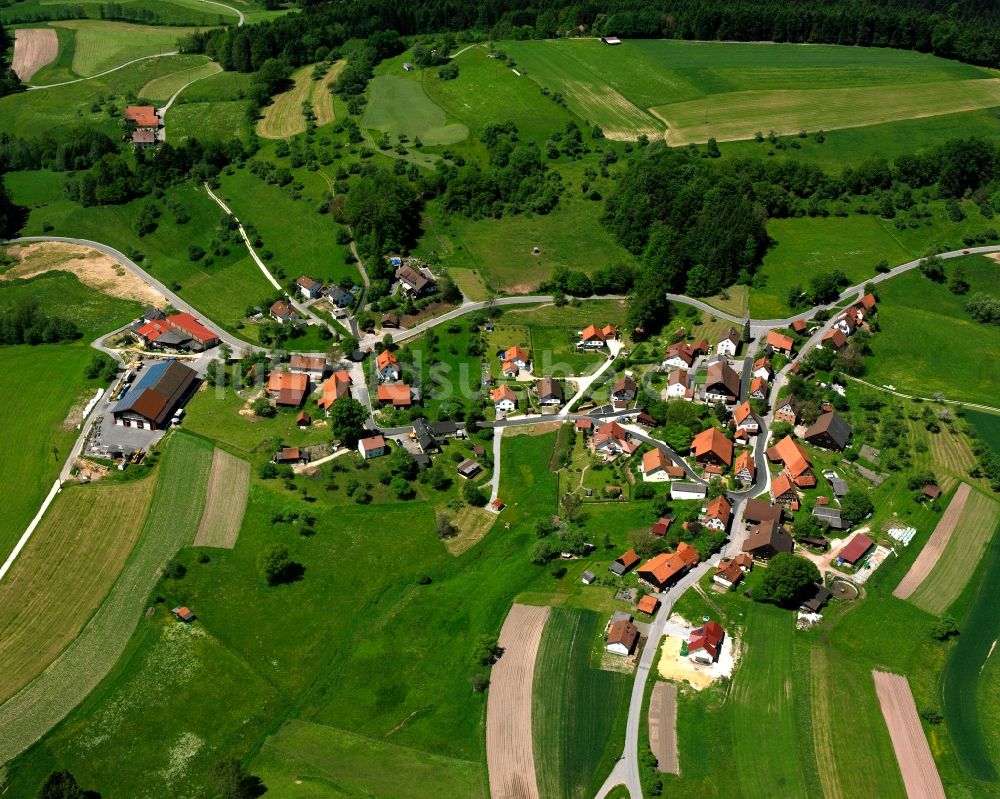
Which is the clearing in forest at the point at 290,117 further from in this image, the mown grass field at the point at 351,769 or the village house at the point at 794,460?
the mown grass field at the point at 351,769

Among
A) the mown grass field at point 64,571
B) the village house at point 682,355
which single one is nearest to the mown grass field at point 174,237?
the mown grass field at point 64,571

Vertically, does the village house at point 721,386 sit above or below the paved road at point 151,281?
above

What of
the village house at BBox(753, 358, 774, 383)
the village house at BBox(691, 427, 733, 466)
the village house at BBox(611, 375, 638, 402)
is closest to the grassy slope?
the village house at BBox(611, 375, 638, 402)

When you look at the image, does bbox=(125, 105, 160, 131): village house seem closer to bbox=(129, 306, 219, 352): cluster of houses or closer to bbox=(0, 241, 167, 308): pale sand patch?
bbox=(0, 241, 167, 308): pale sand patch

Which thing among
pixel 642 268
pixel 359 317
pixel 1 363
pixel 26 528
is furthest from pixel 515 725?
pixel 1 363

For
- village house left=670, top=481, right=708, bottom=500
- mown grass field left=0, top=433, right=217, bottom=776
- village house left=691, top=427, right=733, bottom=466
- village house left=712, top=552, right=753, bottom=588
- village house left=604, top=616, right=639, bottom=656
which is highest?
village house left=691, top=427, right=733, bottom=466
